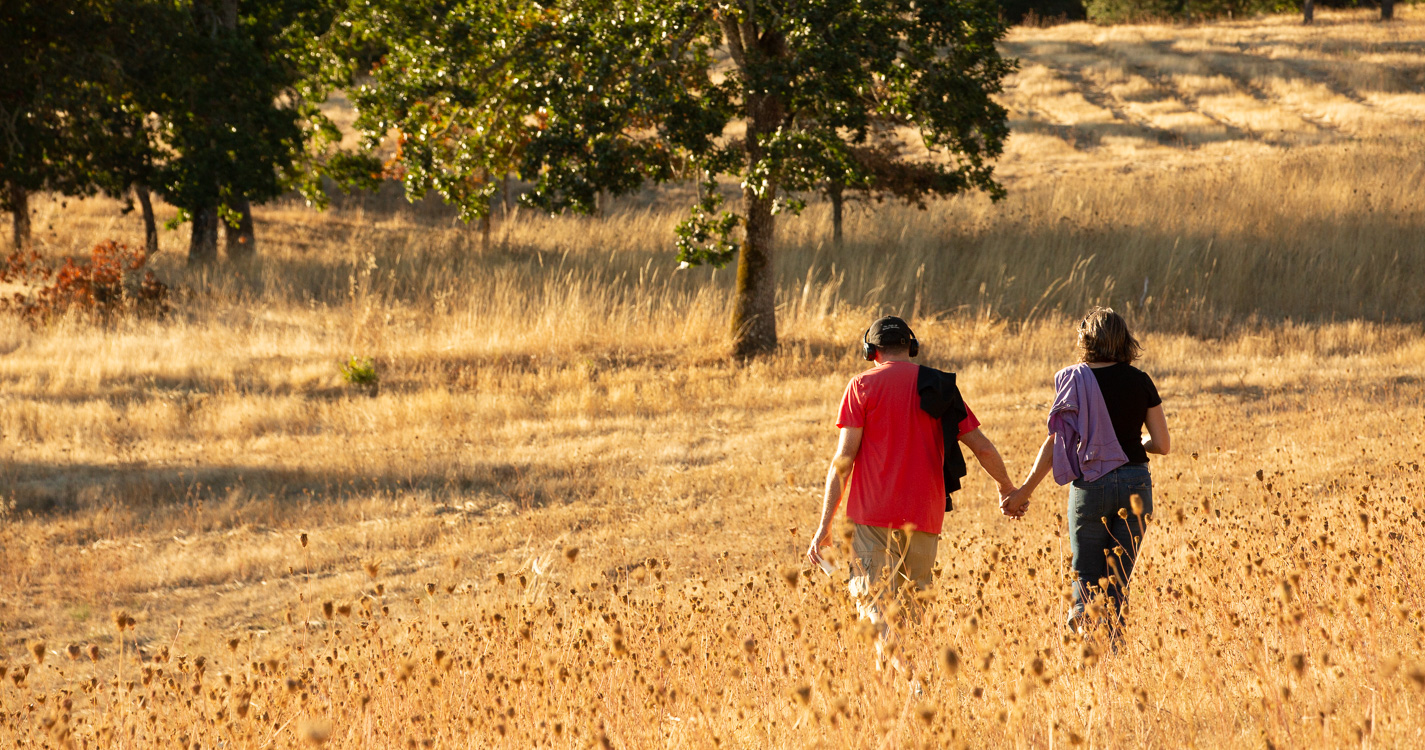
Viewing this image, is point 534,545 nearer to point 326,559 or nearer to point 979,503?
point 326,559

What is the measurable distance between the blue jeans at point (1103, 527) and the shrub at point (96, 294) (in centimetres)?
1453

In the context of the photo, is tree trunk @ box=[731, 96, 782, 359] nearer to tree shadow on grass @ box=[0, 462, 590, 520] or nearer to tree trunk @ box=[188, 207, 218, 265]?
tree shadow on grass @ box=[0, 462, 590, 520]

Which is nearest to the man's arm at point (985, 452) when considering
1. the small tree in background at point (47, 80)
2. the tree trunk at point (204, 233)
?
the small tree in background at point (47, 80)

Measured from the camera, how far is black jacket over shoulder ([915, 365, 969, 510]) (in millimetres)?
4008

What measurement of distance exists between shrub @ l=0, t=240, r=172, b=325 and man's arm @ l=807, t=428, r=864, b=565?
45.9ft

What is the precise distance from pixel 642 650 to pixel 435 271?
14.0m

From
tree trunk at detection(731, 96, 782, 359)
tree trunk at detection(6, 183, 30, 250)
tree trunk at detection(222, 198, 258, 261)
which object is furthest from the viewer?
tree trunk at detection(222, 198, 258, 261)

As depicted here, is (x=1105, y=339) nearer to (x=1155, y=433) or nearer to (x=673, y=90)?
(x=1155, y=433)

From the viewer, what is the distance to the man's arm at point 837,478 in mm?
4098

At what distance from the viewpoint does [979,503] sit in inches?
307

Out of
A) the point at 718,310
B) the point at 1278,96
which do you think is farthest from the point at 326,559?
the point at 1278,96

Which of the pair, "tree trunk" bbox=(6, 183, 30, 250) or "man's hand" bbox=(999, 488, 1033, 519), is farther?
"tree trunk" bbox=(6, 183, 30, 250)

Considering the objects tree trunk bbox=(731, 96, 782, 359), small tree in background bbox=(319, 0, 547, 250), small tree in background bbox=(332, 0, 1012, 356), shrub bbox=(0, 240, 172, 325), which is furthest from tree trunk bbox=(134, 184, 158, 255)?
tree trunk bbox=(731, 96, 782, 359)

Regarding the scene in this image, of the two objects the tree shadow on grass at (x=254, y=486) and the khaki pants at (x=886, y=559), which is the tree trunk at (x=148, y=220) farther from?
the khaki pants at (x=886, y=559)
